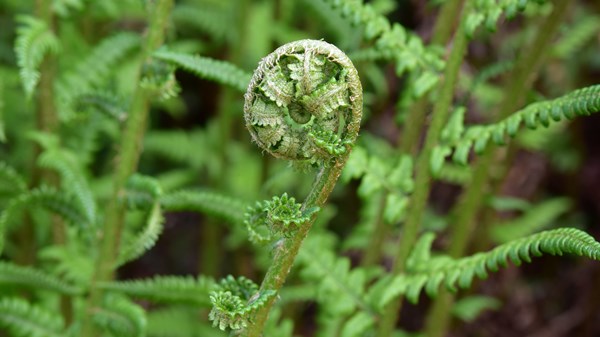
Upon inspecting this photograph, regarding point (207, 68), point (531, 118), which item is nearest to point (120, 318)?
point (207, 68)

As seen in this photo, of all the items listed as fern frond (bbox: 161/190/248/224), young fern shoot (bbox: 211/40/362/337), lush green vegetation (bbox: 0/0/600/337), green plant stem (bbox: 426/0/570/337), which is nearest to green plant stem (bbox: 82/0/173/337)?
lush green vegetation (bbox: 0/0/600/337)

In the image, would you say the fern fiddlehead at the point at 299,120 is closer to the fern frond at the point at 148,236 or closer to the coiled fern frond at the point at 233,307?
the coiled fern frond at the point at 233,307

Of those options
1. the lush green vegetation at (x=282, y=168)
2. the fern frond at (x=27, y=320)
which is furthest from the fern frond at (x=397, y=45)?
the fern frond at (x=27, y=320)

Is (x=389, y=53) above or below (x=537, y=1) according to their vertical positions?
above

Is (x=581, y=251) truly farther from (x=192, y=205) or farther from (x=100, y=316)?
(x=100, y=316)

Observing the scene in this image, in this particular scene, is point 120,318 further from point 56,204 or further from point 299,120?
point 299,120

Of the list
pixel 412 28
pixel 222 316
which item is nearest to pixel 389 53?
pixel 222 316
